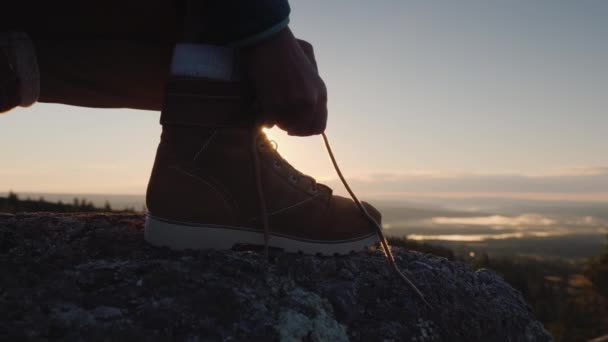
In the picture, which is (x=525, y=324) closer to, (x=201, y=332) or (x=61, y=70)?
(x=201, y=332)

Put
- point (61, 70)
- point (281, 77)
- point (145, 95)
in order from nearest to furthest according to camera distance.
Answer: point (281, 77) < point (61, 70) < point (145, 95)

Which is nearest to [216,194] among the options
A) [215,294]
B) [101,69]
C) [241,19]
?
[215,294]

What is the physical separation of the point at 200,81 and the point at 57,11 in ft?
2.59

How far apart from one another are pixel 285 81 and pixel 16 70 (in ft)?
3.83

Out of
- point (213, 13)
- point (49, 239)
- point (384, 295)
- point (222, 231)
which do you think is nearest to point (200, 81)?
point (213, 13)

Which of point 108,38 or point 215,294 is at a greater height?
point 108,38

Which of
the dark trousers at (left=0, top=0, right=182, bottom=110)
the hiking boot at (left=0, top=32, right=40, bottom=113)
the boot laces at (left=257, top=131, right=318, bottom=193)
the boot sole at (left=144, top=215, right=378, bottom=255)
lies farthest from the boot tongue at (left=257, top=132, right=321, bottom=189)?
the hiking boot at (left=0, top=32, right=40, bottom=113)

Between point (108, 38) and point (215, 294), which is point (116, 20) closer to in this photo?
point (108, 38)

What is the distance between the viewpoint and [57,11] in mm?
2229

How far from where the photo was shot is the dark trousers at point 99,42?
223 cm

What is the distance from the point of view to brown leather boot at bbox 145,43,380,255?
2.01 m

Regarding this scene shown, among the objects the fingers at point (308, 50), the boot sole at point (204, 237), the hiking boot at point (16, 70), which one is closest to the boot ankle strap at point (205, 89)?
the fingers at point (308, 50)

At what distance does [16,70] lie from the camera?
2162 millimetres

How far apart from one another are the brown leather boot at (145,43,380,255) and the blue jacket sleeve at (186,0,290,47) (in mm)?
190
